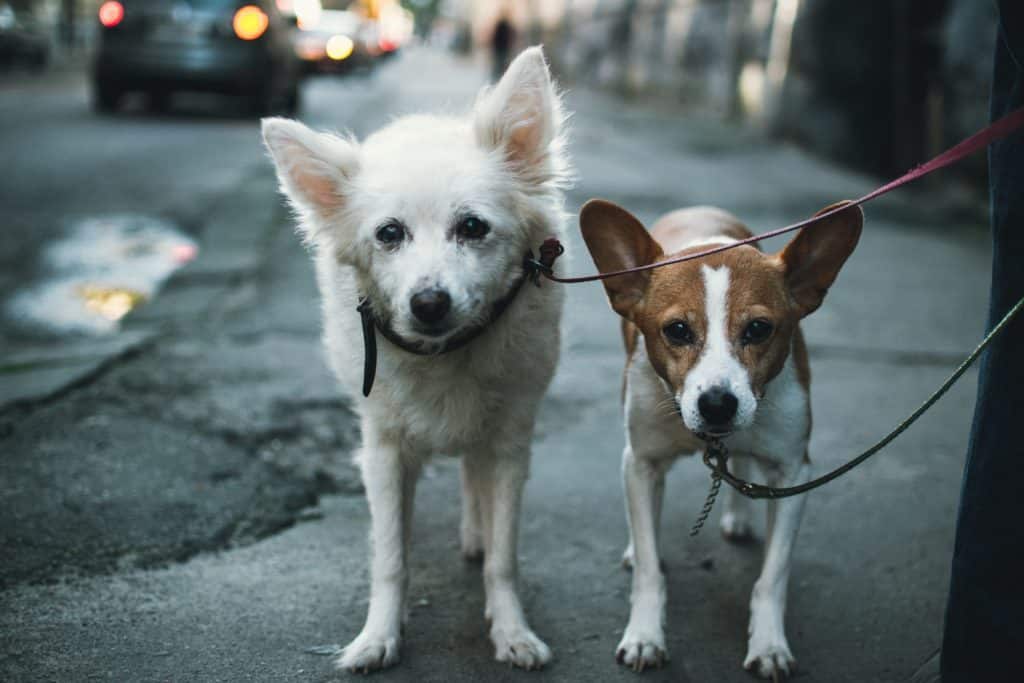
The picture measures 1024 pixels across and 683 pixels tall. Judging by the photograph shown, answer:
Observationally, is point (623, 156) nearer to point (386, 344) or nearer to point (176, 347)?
point (176, 347)

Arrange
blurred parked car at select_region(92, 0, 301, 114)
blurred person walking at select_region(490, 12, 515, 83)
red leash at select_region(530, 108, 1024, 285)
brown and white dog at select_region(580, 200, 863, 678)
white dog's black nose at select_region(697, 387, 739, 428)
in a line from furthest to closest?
1. blurred person walking at select_region(490, 12, 515, 83)
2. blurred parked car at select_region(92, 0, 301, 114)
3. brown and white dog at select_region(580, 200, 863, 678)
4. white dog's black nose at select_region(697, 387, 739, 428)
5. red leash at select_region(530, 108, 1024, 285)

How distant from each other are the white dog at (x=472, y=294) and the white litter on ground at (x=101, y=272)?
337cm

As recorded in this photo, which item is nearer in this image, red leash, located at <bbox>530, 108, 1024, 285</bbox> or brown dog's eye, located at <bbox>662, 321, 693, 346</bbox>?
red leash, located at <bbox>530, 108, 1024, 285</bbox>

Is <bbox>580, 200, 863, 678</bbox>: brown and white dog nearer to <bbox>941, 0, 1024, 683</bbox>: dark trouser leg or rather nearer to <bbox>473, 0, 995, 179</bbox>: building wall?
<bbox>941, 0, 1024, 683</bbox>: dark trouser leg

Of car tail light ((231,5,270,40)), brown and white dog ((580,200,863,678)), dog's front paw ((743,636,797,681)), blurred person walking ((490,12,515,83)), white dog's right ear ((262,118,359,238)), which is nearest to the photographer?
brown and white dog ((580,200,863,678))

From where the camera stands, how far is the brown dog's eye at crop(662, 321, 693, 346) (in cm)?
268

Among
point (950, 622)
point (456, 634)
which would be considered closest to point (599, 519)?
point (456, 634)

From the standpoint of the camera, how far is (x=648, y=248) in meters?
2.94

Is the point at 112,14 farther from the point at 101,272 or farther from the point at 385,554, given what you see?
the point at 385,554

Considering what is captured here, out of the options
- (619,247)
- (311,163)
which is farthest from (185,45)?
(619,247)

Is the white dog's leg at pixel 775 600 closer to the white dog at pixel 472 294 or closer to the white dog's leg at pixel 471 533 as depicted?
the white dog at pixel 472 294

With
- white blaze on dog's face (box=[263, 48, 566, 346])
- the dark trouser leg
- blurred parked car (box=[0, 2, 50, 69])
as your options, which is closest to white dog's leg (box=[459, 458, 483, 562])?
white blaze on dog's face (box=[263, 48, 566, 346])

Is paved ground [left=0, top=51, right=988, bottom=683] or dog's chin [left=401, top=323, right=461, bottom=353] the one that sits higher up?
dog's chin [left=401, top=323, right=461, bottom=353]

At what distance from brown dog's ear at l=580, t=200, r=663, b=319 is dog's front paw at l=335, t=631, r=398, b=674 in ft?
3.75
